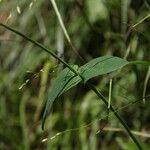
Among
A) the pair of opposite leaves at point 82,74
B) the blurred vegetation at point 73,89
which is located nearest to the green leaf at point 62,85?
the pair of opposite leaves at point 82,74

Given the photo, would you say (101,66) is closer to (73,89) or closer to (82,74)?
(82,74)

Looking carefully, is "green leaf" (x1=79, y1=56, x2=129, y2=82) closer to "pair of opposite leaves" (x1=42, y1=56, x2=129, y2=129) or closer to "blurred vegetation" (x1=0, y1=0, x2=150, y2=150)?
"pair of opposite leaves" (x1=42, y1=56, x2=129, y2=129)

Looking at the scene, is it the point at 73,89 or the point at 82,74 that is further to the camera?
the point at 73,89

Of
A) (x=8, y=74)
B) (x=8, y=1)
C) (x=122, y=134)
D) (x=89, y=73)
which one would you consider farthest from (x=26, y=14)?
(x=89, y=73)

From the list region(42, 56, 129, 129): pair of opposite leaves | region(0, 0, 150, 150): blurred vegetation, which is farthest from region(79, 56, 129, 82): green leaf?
region(0, 0, 150, 150): blurred vegetation

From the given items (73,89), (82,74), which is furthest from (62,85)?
(73,89)

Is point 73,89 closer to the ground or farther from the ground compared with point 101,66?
closer to the ground
